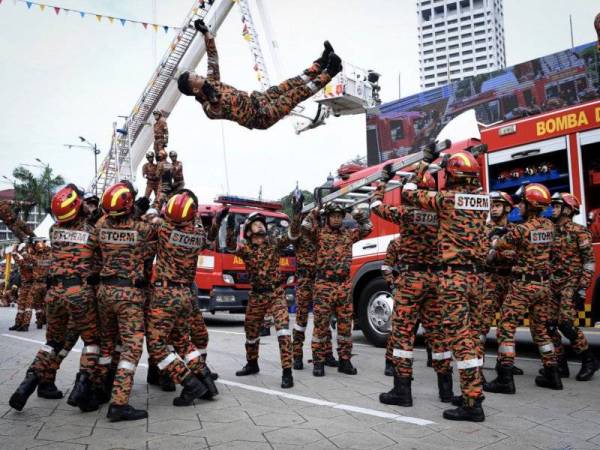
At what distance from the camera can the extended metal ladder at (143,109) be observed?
17688mm

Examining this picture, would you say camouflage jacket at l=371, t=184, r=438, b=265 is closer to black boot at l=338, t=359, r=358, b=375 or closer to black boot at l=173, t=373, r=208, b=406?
black boot at l=338, t=359, r=358, b=375

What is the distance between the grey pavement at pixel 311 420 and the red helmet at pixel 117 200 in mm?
1730

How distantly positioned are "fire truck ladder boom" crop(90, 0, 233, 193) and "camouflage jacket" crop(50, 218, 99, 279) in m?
13.7

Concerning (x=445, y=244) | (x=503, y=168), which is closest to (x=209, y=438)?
(x=445, y=244)

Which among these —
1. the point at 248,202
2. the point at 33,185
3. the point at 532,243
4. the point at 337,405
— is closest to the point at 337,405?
the point at 337,405

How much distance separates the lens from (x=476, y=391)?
405 cm

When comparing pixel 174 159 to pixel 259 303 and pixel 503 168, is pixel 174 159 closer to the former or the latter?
pixel 259 303

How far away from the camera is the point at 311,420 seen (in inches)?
157

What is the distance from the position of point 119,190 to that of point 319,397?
2.62 meters

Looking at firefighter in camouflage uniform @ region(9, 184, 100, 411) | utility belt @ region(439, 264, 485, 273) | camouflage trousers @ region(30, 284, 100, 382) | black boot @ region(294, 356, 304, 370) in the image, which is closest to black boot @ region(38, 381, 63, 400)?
firefighter in camouflage uniform @ region(9, 184, 100, 411)

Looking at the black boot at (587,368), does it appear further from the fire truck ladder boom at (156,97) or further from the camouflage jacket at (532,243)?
the fire truck ladder boom at (156,97)

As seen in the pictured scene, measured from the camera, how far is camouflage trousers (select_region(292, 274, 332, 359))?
6.30 m

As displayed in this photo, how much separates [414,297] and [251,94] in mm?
2335

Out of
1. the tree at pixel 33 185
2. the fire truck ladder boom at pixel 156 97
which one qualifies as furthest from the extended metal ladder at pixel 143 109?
the tree at pixel 33 185
